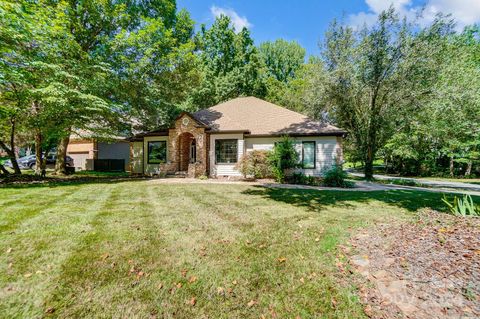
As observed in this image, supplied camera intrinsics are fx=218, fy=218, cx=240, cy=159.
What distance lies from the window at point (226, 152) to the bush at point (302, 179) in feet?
12.7

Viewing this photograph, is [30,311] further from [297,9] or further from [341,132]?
[297,9]

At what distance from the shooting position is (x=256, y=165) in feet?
45.0

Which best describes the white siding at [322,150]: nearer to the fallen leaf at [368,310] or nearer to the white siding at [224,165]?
the white siding at [224,165]

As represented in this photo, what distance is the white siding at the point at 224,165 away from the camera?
14344 mm

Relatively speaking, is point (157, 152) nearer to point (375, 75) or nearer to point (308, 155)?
point (308, 155)

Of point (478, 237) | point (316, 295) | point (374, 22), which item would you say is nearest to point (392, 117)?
point (374, 22)

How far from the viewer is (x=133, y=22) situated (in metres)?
16.5

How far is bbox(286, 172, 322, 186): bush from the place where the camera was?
12636 mm

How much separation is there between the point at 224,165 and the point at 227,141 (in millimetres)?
1638

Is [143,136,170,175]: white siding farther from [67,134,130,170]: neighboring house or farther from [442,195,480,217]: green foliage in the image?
[442,195,480,217]: green foliage

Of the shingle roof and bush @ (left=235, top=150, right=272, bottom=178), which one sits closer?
bush @ (left=235, top=150, right=272, bottom=178)

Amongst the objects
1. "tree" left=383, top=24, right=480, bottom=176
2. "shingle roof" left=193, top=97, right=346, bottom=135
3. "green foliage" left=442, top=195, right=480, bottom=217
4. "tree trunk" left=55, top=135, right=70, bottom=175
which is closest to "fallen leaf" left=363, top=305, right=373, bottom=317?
"green foliage" left=442, top=195, right=480, bottom=217

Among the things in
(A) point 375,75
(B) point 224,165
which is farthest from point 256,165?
(A) point 375,75

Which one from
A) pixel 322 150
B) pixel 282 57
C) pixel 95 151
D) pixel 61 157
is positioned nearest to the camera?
pixel 322 150
